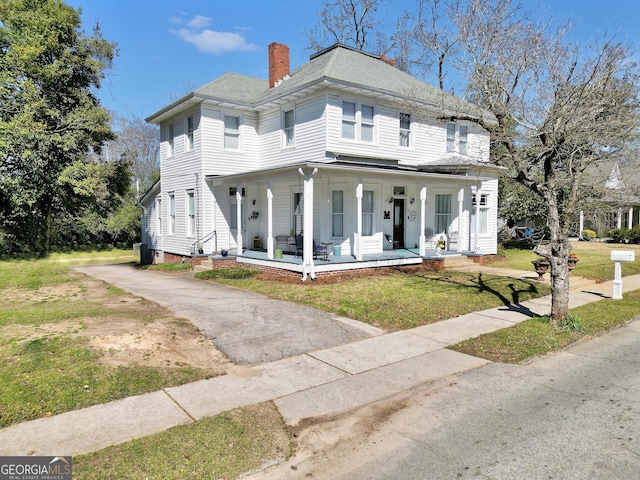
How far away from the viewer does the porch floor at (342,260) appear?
13898 millimetres

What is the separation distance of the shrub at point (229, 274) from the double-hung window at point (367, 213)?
4.74 meters

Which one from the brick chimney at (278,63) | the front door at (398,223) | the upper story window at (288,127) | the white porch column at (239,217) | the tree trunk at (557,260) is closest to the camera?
the tree trunk at (557,260)

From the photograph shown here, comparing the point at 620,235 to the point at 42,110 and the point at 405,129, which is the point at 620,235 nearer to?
the point at 405,129

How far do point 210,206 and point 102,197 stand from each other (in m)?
17.0

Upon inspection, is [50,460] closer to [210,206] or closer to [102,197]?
[210,206]

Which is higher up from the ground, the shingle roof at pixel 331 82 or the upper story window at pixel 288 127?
the shingle roof at pixel 331 82

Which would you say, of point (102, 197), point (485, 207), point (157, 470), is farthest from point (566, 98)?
point (102, 197)

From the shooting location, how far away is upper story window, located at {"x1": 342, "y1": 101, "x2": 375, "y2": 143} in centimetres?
1605

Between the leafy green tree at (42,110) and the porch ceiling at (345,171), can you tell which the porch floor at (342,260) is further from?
the leafy green tree at (42,110)

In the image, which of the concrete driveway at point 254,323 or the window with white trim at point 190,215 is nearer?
the concrete driveway at point 254,323

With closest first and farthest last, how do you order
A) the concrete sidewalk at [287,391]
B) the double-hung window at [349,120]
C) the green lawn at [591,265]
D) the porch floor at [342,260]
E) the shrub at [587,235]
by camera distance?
the concrete sidewalk at [287,391] → the porch floor at [342,260] → the green lawn at [591,265] → the double-hung window at [349,120] → the shrub at [587,235]

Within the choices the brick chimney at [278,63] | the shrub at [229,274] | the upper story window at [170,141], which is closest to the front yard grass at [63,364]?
the shrub at [229,274]

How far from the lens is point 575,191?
333 inches

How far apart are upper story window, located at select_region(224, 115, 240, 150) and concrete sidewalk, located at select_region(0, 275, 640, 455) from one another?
1302cm
